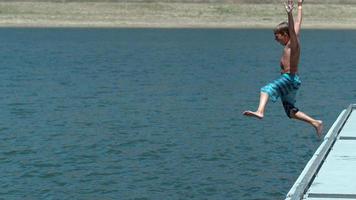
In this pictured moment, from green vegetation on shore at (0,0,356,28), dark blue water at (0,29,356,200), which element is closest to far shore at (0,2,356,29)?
green vegetation on shore at (0,0,356,28)

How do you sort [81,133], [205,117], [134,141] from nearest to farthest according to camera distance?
[134,141] → [81,133] → [205,117]

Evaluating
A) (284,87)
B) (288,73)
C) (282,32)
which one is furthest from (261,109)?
(282,32)

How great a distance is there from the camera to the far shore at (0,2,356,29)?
404ft

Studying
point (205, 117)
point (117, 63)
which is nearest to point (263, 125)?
point (205, 117)

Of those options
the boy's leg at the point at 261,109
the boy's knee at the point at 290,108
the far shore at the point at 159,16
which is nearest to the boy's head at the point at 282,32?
the boy's leg at the point at 261,109

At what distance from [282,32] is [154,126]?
18810mm

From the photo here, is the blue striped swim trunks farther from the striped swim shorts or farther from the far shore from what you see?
the far shore

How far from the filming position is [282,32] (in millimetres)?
13695

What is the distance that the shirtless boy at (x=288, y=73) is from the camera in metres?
13.5

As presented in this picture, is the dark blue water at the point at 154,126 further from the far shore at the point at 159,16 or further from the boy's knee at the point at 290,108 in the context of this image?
the far shore at the point at 159,16

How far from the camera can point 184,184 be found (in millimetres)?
22312

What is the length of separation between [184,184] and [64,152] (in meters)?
5.74

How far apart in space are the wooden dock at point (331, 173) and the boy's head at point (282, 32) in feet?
7.72

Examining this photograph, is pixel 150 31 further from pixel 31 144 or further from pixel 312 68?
pixel 31 144
